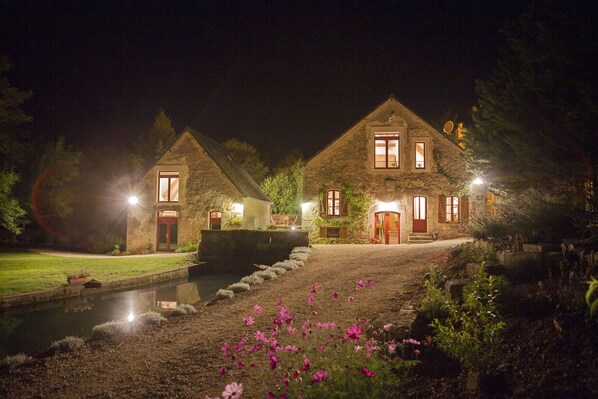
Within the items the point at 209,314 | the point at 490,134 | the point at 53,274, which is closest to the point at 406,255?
the point at 490,134

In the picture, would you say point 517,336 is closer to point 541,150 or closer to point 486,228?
point 486,228

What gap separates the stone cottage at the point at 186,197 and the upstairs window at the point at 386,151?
7.55 m

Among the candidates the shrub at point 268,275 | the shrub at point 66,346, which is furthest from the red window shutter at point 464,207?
the shrub at point 66,346

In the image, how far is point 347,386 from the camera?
3.35m

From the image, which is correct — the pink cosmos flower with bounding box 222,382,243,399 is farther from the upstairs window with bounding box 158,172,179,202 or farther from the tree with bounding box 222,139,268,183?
the tree with bounding box 222,139,268,183

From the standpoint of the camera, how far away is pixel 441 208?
68.7ft

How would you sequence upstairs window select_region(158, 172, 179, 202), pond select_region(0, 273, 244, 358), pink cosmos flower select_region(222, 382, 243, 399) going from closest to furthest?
pink cosmos flower select_region(222, 382, 243, 399)
pond select_region(0, 273, 244, 358)
upstairs window select_region(158, 172, 179, 202)

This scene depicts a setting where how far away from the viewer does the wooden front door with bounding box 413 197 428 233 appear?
69.1 ft

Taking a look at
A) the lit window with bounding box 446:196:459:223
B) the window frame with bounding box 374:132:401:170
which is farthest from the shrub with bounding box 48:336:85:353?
the lit window with bounding box 446:196:459:223

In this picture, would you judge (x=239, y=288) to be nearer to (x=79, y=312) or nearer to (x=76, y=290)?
(x=79, y=312)

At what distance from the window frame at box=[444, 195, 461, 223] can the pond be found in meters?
11.9

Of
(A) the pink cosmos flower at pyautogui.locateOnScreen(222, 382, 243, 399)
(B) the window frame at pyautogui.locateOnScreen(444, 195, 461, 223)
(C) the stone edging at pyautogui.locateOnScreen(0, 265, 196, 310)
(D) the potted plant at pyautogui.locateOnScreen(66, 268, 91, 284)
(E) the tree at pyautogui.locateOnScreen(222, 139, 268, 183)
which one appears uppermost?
(E) the tree at pyautogui.locateOnScreen(222, 139, 268, 183)

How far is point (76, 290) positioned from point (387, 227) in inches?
568

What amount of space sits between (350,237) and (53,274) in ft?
42.7
